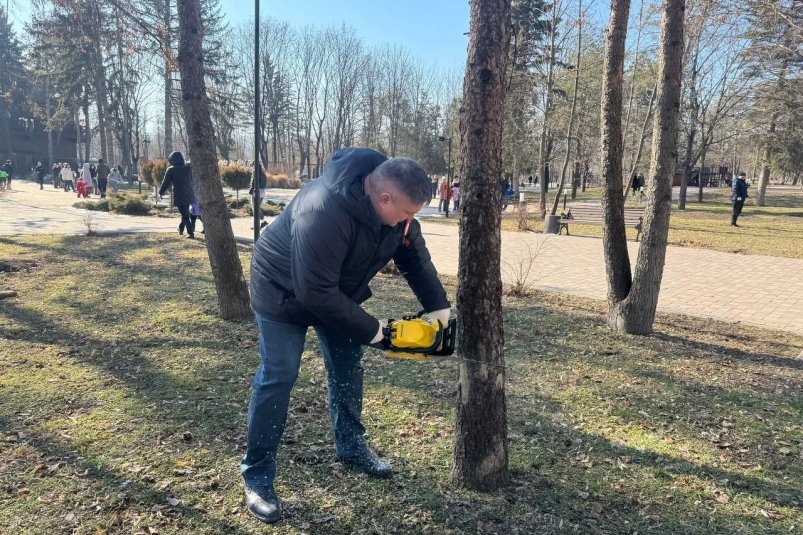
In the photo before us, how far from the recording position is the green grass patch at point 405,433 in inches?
97.5

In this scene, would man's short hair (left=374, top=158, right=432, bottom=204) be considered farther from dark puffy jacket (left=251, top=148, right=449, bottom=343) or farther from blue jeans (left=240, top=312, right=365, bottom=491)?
blue jeans (left=240, top=312, right=365, bottom=491)

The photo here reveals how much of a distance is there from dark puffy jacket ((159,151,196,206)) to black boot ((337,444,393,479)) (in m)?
9.60

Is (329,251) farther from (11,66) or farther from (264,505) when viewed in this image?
(11,66)

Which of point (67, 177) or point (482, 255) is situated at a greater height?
point (67, 177)

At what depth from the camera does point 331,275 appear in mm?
2152

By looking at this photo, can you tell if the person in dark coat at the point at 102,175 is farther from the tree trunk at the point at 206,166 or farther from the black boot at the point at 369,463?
the black boot at the point at 369,463

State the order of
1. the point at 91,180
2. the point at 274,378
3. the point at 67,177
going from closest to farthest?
the point at 274,378 → the point at 91,180 → the point at 67,177

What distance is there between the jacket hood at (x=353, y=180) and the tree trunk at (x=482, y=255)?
1.36 feet

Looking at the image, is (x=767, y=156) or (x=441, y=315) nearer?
(x=441, y=315)

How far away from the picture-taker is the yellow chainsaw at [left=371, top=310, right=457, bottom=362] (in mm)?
2346

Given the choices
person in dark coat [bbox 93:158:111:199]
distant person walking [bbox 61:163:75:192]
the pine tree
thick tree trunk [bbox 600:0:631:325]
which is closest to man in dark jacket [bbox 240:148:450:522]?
thick tree trunk [bbox 600:0:631:325]

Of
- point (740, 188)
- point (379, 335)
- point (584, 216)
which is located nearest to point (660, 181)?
point (379, 335)

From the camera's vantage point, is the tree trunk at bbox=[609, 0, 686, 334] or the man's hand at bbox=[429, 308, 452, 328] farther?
the tree trunk at bbox=[609, 0, 686, 334]

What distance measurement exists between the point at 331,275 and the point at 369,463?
3.76 ft
